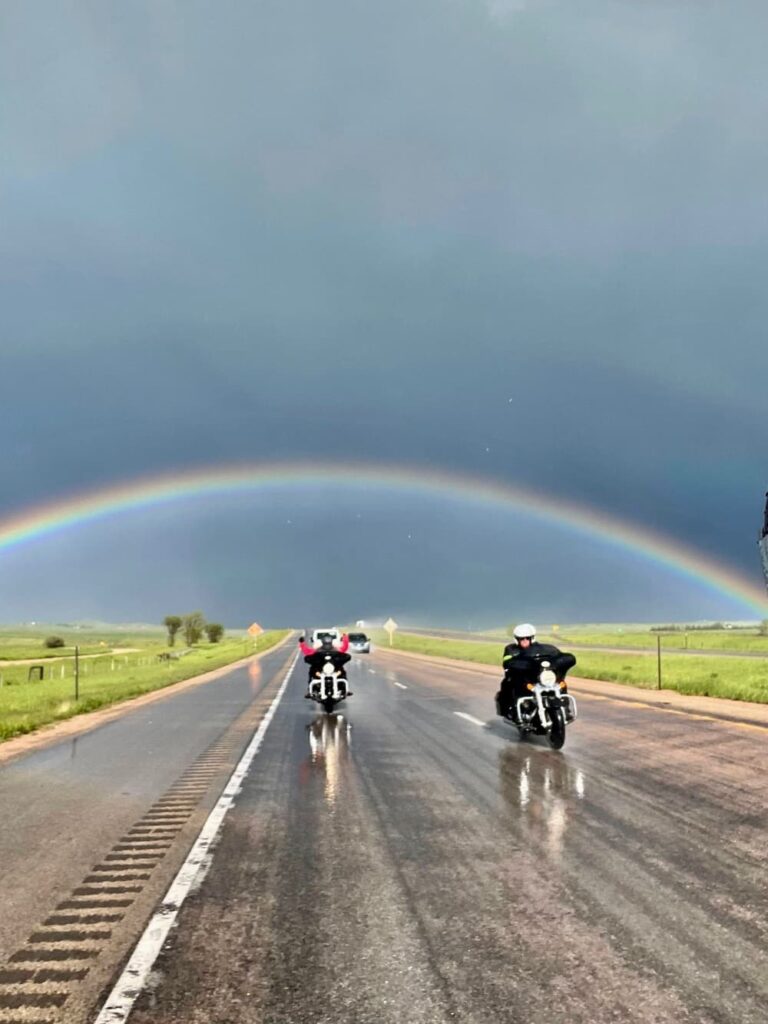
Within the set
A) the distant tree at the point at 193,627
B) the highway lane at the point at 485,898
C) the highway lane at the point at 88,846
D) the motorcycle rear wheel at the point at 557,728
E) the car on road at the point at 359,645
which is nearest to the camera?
the highway lane at the point at 485,898

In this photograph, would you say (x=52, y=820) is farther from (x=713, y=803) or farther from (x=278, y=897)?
(x=713, y=803)

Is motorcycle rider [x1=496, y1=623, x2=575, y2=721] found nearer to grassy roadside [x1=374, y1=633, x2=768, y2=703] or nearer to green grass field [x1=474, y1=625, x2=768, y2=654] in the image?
grassy roadside [x1=374, y1=633, x2=768, y2=703]

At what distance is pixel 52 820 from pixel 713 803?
6621 mm

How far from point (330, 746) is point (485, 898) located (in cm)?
812

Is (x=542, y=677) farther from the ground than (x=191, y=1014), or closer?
farther from the ground

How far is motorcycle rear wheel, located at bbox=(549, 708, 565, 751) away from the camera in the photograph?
1162cm

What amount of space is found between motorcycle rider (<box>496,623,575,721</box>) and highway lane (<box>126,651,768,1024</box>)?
5.32ft

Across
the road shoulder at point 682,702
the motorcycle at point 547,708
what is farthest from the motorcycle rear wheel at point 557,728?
the road shoulder at point 682,702

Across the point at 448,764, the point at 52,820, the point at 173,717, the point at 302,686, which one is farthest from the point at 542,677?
the point at 302,686

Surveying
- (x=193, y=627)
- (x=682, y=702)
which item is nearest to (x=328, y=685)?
(x=682, y=702)

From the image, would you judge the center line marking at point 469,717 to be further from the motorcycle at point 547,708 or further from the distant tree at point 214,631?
the distant tree at point 214,631

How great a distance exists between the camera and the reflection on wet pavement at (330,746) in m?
9.64

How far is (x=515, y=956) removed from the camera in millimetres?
4164

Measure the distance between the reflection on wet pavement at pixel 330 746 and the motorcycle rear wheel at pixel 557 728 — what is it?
311 centimetres
